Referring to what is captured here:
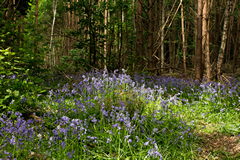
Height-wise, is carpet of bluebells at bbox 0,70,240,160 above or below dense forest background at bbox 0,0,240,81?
below

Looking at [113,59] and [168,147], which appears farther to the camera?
[113,59]

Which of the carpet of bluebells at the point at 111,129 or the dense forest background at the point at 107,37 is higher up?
→ the dense forest background at the point at 107,37

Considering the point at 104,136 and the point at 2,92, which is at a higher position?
the point at 2,92

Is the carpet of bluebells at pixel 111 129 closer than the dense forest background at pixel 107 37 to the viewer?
Yes

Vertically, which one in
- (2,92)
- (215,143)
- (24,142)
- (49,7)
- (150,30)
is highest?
(49,7)

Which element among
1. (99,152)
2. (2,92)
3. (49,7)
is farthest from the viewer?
(49,7)

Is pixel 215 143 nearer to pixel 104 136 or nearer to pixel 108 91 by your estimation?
pixel 104 136

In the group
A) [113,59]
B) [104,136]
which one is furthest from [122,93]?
[113,59]

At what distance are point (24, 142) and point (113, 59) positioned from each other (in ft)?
21.0

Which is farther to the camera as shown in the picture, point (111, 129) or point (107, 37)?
point (107, 37)

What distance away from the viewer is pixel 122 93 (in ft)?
15.0

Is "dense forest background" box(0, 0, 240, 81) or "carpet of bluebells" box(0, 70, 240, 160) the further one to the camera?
"dense forest background" box(0, 0, 240, 81)

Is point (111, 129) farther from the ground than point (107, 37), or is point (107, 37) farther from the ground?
point (107, 37)

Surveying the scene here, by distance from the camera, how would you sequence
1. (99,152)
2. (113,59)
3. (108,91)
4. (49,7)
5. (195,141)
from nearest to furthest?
(99,152)
(195,141)
(108,91)
(113,59)
(49,7)
